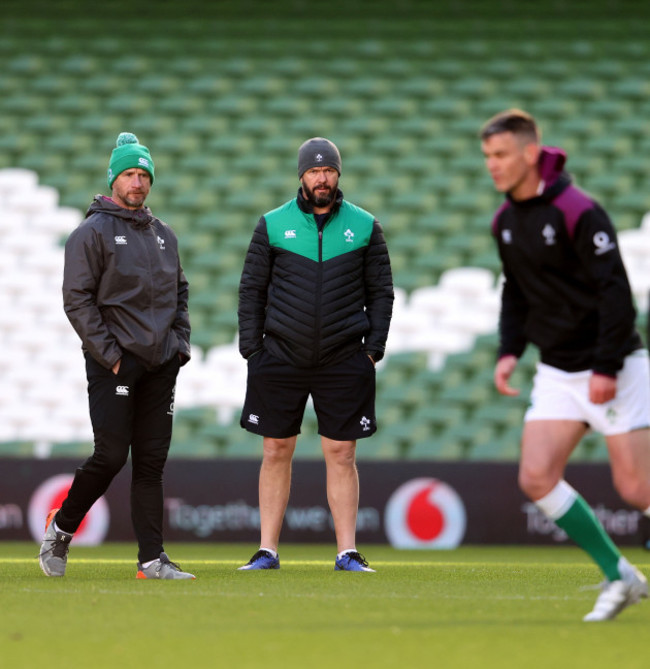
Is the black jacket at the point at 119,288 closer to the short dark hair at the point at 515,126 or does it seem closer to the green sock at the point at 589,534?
the short dark hair at the point at 515,126

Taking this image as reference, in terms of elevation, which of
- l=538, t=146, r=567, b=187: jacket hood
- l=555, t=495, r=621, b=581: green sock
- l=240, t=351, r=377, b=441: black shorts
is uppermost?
l=538, t=146, r=567, b=187: jacket hood

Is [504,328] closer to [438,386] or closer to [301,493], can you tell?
[301,493]

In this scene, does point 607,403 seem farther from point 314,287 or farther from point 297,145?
point 297,145

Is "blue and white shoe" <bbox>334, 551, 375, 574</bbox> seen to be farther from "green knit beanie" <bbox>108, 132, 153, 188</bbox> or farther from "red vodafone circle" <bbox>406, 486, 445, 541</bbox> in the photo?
"red vodafone circle" <bbox>406, 486, 445, 541</bbox>

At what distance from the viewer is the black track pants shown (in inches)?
223

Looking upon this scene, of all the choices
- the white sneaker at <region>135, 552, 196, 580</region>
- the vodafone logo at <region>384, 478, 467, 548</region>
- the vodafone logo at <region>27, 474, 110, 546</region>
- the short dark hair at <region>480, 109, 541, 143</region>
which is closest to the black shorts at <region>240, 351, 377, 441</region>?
the white sneaker at <region>135, 552, 196, 580</region>

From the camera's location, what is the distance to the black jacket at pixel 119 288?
5.66 meters

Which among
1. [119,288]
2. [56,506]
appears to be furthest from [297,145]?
[119,288]

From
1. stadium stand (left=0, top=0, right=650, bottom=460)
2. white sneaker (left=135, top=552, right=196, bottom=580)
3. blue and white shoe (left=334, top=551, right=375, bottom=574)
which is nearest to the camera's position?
white sneaker (left=135, top=552, right=196, bottom=580)

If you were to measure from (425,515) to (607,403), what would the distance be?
5.13 m

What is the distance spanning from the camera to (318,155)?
20.9 ft

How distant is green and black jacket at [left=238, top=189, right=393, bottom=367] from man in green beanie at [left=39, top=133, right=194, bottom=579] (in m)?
0.67

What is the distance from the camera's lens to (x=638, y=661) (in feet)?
11.3

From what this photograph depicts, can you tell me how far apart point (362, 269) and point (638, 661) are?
11.0ft
